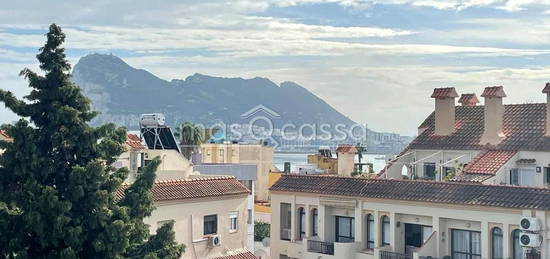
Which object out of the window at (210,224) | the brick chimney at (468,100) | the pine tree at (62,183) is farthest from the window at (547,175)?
the pine tree at (62,183)

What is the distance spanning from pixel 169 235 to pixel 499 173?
1635 cm

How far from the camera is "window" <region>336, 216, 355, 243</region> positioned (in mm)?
32594

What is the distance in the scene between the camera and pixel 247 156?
8956cm

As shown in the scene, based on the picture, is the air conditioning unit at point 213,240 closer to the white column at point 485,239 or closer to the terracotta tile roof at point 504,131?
the white column at point 485,239

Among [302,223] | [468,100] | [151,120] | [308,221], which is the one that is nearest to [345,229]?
[308,221]

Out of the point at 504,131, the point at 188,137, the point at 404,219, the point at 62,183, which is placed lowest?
the point at 404,219

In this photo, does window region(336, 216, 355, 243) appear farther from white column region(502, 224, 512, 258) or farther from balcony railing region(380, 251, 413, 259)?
white column region(502, 224, 512, 258)

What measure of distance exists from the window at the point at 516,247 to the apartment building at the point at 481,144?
14.3 feet

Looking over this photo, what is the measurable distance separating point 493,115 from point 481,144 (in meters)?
1.51

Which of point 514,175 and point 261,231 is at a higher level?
point 514,175

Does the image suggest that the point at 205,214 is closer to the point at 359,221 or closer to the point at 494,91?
the point at 359,221

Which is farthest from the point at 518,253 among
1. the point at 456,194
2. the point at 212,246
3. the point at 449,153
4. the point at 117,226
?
the point at 117,226

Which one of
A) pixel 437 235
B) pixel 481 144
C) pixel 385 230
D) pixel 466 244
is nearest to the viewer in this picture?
pixel 466 244

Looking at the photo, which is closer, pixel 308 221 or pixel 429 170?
pixel 308 221
